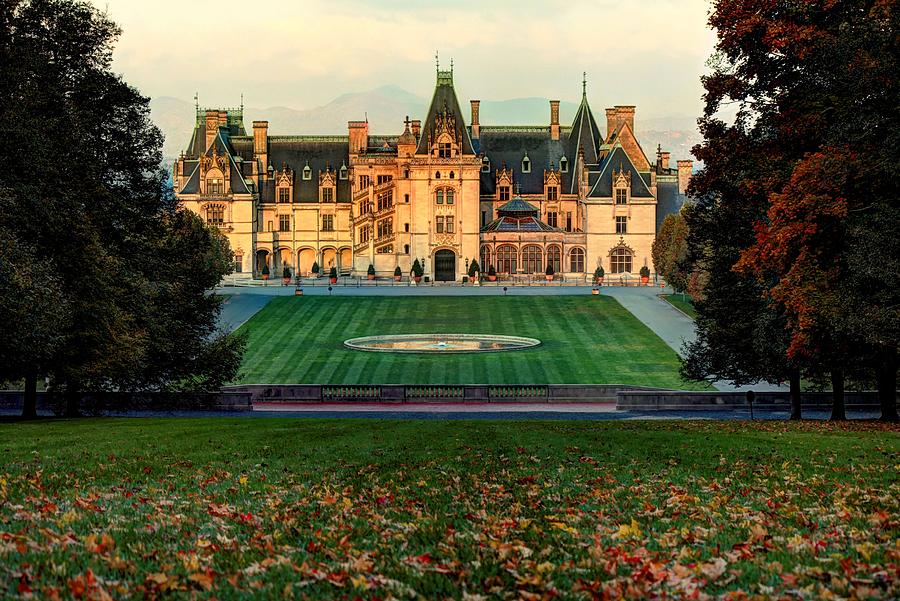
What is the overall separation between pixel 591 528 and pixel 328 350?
55992mm

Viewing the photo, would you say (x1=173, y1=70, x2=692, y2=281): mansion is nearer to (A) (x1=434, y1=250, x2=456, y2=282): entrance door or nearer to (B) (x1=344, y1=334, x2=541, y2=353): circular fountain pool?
(A) (x1=434, y1=250, x2=456, y2=282): entrance door

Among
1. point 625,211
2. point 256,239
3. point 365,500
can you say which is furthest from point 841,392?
point 256,239

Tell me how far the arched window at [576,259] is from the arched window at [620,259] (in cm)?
331

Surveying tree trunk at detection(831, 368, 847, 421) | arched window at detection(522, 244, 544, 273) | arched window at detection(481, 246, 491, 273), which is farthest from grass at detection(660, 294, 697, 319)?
tree trunk at detection(831, 368, 847, 421)

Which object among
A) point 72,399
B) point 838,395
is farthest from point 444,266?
point 838,395

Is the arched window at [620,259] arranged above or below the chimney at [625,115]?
below

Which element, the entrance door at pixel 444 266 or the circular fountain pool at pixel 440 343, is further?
the entrance door at pixel 444 266

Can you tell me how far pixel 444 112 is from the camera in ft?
387

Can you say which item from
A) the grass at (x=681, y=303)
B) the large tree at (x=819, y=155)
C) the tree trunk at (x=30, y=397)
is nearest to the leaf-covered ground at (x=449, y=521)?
A: the large tree at (x=819, y=155)

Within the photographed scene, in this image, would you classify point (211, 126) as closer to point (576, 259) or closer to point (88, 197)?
point (576, 259)

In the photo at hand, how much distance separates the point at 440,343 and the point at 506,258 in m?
48.7

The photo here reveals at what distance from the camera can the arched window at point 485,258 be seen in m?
117

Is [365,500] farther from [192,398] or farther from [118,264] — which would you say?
[192,398]

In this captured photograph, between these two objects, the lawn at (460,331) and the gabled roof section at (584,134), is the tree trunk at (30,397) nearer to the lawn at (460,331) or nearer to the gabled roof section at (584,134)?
the lawn at (460,331)
